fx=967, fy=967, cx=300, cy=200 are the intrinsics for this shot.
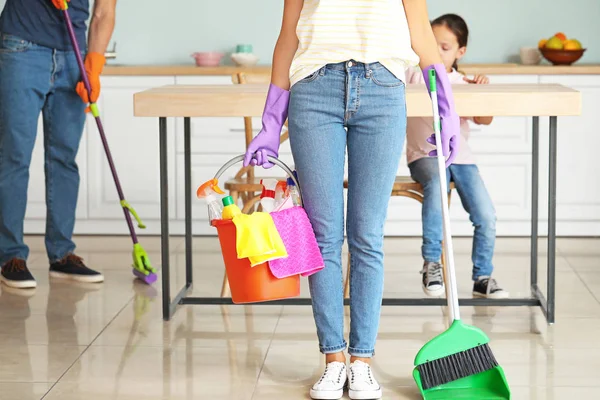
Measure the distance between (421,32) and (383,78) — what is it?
0.57 ft

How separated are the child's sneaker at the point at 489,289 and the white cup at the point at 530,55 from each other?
1751 mm

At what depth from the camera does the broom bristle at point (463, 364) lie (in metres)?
2.29

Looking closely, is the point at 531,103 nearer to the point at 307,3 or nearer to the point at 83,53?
the point at 307,3

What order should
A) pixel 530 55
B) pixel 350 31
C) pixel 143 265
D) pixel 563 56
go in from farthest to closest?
pixel 530 55
pixel 563 56
pixel 143 265
pixel 350 31

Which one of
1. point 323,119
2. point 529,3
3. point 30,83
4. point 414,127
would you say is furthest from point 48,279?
point 529,3

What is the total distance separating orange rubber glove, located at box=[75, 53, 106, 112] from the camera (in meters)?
3.48

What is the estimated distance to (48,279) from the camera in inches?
145

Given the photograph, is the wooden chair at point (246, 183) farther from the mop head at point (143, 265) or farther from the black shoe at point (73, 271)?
the black shoe at point (73, 271)

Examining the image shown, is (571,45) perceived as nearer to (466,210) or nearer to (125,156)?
(466,210)

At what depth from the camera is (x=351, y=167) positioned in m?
2.29

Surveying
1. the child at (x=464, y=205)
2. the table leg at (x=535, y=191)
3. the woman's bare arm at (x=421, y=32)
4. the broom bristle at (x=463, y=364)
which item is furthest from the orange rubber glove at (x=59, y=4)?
the broom bristle at (x=463, y=364)

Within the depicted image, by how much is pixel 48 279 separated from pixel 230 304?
2.89 feet

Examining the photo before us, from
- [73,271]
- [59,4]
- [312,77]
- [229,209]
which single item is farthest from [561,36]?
[229,209]

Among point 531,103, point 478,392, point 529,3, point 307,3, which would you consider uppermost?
point 529,3
